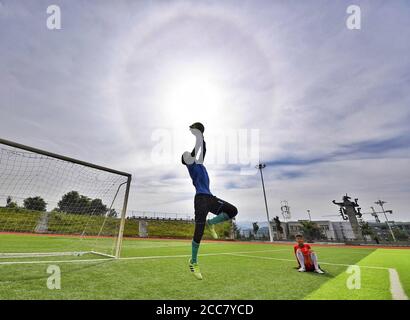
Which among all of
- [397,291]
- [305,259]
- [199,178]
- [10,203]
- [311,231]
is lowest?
[397,291]

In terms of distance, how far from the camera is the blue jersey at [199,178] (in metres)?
3.40

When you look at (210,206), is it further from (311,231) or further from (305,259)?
(311,231)

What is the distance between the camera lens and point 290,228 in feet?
226

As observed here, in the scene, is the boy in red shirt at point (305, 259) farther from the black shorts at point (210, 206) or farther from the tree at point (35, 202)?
the tree at point (35, 202)

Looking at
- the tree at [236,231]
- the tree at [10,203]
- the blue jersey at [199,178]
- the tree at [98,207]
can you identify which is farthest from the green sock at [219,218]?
the tree at [236,231]

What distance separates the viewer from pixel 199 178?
3.43 m

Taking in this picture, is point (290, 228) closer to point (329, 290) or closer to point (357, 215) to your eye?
point (357, 215)

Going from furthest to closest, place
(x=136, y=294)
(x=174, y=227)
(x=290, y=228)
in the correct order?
(x=290, y=228), (x=174, y=227), (x=136, y=294)

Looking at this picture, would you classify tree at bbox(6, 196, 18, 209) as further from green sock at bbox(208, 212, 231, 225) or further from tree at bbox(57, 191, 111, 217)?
green sock at bbox(208, 212, 231, 225)

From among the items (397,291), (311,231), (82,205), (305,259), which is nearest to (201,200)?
(397,291)

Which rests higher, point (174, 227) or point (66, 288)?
point (174, 227)

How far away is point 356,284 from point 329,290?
1.03 meters

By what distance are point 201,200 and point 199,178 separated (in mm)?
359
